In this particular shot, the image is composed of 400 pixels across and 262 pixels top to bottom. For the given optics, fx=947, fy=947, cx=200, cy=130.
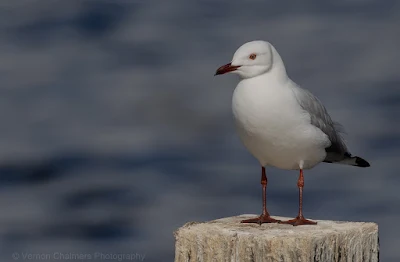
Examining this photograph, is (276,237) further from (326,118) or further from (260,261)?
(326,118)

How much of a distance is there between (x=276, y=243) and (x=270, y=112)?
1.09 metres

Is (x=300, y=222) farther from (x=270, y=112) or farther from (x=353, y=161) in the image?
(x=353, y=161)

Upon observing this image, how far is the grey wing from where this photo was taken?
5883 millimetres

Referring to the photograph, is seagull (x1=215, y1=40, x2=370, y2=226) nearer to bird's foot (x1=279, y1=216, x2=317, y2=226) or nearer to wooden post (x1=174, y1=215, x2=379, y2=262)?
bird's foot (x1=279, y1=216, x2=317, y2=226)

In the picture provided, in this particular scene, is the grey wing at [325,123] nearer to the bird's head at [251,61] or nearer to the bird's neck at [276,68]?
the bird's neck at [276,68]

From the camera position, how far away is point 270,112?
222 inches

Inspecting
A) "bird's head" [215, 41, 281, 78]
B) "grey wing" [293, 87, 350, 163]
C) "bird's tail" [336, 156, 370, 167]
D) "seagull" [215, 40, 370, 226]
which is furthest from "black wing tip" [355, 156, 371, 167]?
"bird's head" [215, 41, 281, 78]

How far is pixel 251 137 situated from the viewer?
5.72m

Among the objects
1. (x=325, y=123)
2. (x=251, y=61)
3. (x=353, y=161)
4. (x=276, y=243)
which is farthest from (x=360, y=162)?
(x=276, y=243)

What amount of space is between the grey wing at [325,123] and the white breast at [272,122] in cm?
7

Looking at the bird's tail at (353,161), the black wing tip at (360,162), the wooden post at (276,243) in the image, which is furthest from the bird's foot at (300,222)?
the black wing tip at (360,162)

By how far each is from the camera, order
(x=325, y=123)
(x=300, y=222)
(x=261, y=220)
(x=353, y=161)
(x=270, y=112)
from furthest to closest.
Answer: (x=353, y=161) < (x=325, y=123) < (x=270, y=112) < (x=261, y=220) < (x=300, y=222)

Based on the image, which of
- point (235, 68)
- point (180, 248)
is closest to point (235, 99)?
point (235, 68)

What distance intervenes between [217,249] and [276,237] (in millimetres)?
320
